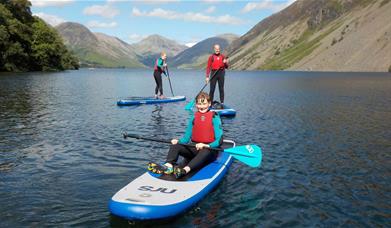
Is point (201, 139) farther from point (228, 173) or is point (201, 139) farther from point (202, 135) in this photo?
point (228, 173)

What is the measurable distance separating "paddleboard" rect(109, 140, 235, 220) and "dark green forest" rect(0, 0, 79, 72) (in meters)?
94.4

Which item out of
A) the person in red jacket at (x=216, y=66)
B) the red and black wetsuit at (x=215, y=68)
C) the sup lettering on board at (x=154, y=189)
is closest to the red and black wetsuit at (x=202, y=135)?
the sup lettering on board at (x=154, y=189)

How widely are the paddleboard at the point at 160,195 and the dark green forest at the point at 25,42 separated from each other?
310ft

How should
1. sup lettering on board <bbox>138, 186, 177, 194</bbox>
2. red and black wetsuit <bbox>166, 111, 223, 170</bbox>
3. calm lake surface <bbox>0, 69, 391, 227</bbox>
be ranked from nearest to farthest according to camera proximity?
sup lettering on board <bbox>138, 186, 177, 194</bbox>
calm lake surface <bbox>0, 69, 391, 227</bbox>
red and black wetsuit <bbox>166, 111, 223, 170</bbox>

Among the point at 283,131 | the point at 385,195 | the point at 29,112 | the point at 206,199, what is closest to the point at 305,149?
the point at 283,131

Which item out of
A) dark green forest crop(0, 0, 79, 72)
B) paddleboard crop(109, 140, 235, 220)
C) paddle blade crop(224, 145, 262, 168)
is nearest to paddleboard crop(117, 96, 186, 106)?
paddle blade crop(224, 145, 262, 168)

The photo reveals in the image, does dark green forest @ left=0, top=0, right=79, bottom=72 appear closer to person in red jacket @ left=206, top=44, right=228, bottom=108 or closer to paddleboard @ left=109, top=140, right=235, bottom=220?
person in red jacket @ left=206, top=44, right=228, bottom=108

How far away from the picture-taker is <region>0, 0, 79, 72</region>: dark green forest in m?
95.1

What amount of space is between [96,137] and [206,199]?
9.66 metres

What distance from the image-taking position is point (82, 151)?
15.5 metres

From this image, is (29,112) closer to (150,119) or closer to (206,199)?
(150,119)

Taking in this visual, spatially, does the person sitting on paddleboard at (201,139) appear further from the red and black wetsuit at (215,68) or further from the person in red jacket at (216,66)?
the red and black wetsuit at (215,68)

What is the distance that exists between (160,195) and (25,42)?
111471mm

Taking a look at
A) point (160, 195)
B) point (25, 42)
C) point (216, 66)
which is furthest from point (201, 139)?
point (25, 42)
